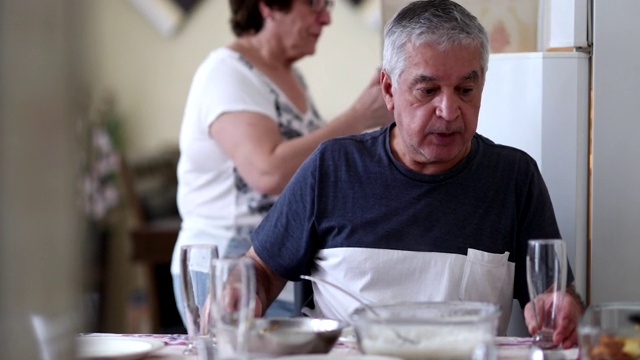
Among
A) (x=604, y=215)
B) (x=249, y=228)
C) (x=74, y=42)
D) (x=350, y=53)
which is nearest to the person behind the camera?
(x=74, y=42)

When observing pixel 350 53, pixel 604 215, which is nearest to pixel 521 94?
pixel 604 215

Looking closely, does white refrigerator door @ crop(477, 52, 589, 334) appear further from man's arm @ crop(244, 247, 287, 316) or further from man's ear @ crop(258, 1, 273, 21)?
man's ear @ crop(258, 1, 273, 21)

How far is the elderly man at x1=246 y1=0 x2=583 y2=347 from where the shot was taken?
5.71ft

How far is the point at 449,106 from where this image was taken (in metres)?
1.72

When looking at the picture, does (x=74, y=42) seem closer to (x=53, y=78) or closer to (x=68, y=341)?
(x=53, y=78)

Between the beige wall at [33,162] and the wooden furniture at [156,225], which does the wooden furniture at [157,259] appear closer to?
the wooden furniture at [156,225]

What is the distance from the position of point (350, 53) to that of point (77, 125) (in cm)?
464

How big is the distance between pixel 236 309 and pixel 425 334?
0.71ft

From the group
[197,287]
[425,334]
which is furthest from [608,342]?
[197,287]

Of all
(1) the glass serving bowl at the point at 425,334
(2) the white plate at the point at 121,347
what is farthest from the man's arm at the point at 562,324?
(2) the white plate at the point at 121,347

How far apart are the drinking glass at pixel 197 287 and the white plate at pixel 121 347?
0.09m

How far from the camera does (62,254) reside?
1.33 ft

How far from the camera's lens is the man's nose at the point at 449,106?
5.65 feet

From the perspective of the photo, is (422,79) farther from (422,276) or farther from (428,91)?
(422,276)
